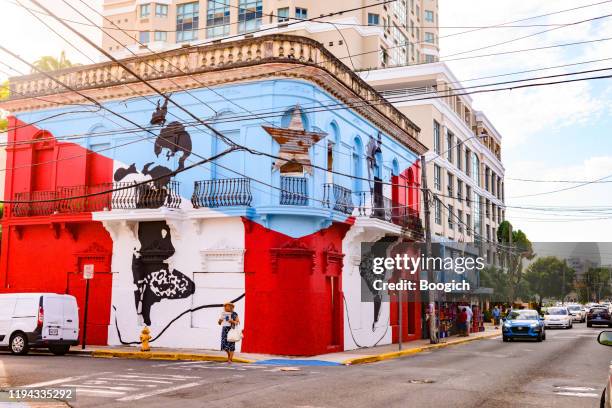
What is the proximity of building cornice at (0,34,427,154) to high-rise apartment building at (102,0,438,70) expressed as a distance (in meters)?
29.3

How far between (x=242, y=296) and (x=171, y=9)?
164 ft

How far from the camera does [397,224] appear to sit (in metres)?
27.8

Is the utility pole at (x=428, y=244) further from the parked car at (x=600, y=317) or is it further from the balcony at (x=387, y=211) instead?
the parked car at (x=600, y=317)

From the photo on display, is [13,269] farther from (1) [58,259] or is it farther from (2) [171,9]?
(2) [171,9]

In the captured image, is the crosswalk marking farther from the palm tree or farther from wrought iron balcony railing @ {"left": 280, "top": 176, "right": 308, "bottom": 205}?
the palm tree

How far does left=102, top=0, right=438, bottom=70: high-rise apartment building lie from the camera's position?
2218 inches

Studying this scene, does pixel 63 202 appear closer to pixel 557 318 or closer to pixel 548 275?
pixel 557 318

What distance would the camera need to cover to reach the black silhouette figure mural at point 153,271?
21766mm

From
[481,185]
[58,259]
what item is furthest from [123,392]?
[481,185]

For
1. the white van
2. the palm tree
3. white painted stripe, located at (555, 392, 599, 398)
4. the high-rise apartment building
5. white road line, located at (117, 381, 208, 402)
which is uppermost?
the high-rise apartment building

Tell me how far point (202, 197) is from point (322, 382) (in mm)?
9689

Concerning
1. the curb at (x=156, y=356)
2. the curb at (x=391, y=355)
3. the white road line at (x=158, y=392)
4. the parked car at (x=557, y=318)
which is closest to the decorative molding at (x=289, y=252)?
the curb at (x=156, y=356)

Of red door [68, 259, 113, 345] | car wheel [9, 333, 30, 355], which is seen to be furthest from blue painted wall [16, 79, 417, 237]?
car wheel [9, 333, 30, 355]

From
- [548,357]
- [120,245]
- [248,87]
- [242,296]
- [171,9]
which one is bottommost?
[548,357]
